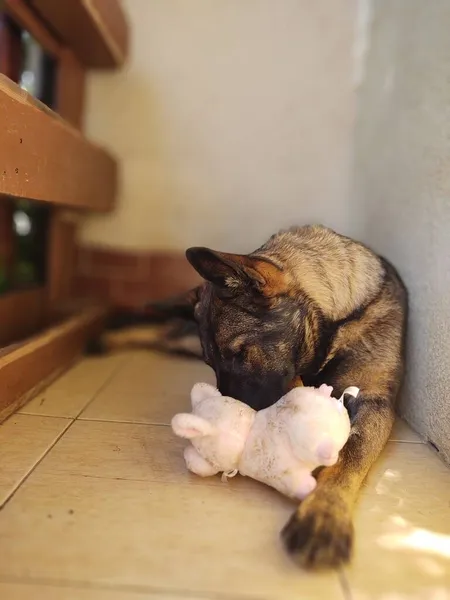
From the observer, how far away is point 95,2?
2027mm

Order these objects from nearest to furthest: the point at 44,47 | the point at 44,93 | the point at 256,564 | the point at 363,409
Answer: the point at 256,564, the point at 363,409, the point at 44,47, the point at 44,93

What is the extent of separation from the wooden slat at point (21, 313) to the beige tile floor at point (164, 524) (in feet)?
1.81

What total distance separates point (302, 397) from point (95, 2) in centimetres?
167

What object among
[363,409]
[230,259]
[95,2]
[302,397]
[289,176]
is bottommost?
[363,409]

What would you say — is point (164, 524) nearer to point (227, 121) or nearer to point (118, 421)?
point (118, 421)

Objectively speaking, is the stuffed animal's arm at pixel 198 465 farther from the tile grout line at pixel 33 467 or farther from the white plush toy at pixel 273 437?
the tile grout line at pixel 33 467

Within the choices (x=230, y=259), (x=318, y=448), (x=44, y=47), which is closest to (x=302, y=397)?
(x=318, y=448)

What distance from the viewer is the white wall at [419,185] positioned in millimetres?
1476

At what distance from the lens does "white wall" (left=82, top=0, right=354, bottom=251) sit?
259 centimetres

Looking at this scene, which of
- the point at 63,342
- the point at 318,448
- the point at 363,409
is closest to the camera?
the point at 318,448

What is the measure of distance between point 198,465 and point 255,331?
0.35 m

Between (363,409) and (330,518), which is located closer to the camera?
(330,518)

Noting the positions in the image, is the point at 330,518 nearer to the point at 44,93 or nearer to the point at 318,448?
the point at 318,448

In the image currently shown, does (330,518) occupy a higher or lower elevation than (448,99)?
lower
